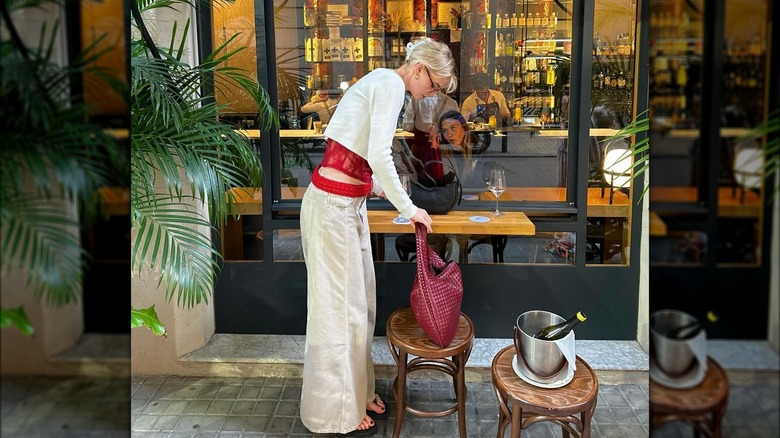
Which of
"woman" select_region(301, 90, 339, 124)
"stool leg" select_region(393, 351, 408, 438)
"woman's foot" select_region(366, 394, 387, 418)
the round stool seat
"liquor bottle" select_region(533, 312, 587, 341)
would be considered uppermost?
"woman" select_region(301, 90, 339, 124)

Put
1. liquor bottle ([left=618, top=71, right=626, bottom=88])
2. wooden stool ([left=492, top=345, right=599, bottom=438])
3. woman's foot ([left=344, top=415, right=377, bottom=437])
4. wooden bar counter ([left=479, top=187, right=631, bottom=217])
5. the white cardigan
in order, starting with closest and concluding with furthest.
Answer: wooden stool ([left=492, top=345, right=599, bottom=438]) < the white cardigan < woman's foot ([left=344, top=415, right=377, bottom=437]) < liquor bottle ([left=618, top=71, right=626, bottom=88]) < wooden bar counter ([left=479, top=187, right=631, bottom=217])

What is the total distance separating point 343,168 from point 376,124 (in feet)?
0.73

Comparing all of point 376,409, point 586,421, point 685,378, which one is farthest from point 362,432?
point 685,378

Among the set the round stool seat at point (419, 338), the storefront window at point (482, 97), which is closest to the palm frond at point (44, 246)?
the round stool seat at point (419, 338)

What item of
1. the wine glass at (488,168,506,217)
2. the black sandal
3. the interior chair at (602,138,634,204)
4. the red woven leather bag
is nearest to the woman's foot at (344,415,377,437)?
the black sandal

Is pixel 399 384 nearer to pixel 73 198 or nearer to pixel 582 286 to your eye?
pixel 582 286

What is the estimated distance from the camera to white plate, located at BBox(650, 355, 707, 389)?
570mm

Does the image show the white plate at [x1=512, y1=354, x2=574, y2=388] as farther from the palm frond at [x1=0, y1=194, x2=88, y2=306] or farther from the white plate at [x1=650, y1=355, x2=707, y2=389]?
the palm frond at [x1=0, y1=194, x2=88, y2=306]

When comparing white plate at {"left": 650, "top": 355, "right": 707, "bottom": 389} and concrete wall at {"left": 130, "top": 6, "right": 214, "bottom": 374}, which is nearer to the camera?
white plate at {"left": 650, "top": 355, "right": 707, "bottom": 389}


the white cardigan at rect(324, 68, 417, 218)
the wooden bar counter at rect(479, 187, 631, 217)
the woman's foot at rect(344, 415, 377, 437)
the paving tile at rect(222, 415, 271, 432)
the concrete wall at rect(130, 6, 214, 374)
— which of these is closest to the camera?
the white cardigan at rect(324, 68, 417, 218)

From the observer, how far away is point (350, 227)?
6.78ft

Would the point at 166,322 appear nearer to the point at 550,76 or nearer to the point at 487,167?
the point at 487,167

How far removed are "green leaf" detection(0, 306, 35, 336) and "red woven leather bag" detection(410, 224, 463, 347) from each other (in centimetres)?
148

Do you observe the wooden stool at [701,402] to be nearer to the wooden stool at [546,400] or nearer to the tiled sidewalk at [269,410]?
the wooden stool at [546,400]
